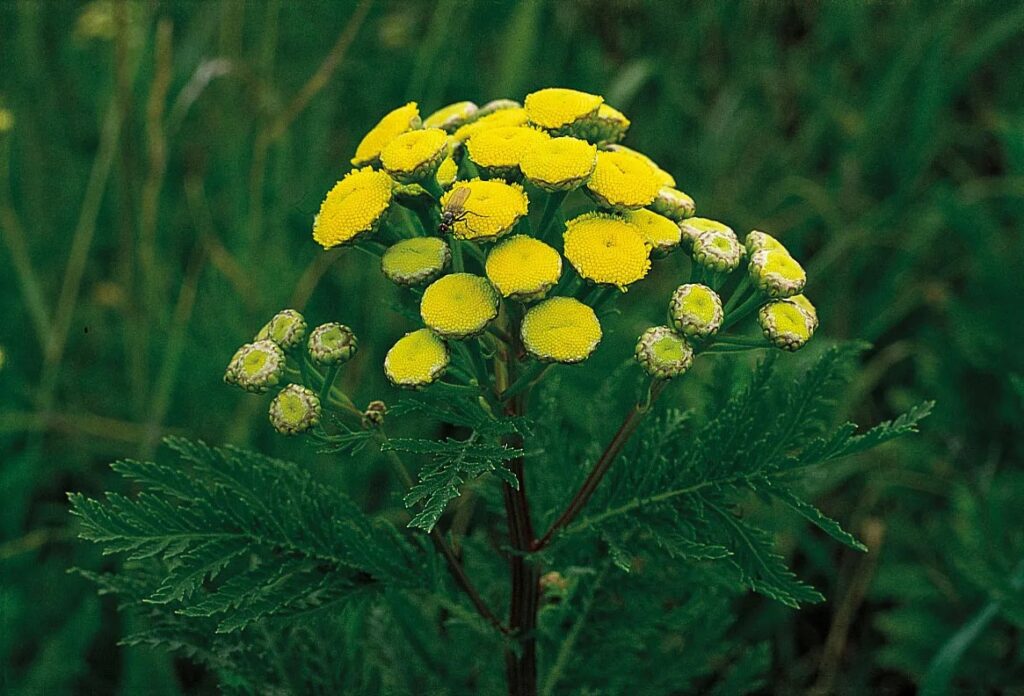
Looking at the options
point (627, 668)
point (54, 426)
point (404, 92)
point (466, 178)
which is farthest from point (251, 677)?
point (404, 92)

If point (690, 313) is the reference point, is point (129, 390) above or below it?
below

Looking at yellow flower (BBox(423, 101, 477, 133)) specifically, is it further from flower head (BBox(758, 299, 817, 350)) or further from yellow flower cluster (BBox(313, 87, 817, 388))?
flower head (BBox(758, 299, 817, 350))

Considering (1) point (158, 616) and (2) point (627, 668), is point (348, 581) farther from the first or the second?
(2) point (627, 668)

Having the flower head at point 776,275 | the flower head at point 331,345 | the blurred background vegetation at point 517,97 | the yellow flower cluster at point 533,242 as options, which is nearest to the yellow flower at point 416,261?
the yellow flower cluster at point 533,242

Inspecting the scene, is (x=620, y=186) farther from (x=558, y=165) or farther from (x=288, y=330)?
(x=288, y=330)

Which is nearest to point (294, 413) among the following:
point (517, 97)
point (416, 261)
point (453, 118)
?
point (416, 261)

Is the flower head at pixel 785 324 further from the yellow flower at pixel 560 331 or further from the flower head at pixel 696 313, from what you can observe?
the yellow flower at pixel 560 331

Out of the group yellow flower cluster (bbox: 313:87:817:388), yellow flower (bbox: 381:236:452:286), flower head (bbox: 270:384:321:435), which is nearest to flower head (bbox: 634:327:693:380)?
yellow flower cluster (bbox: 313:87:817:388)
